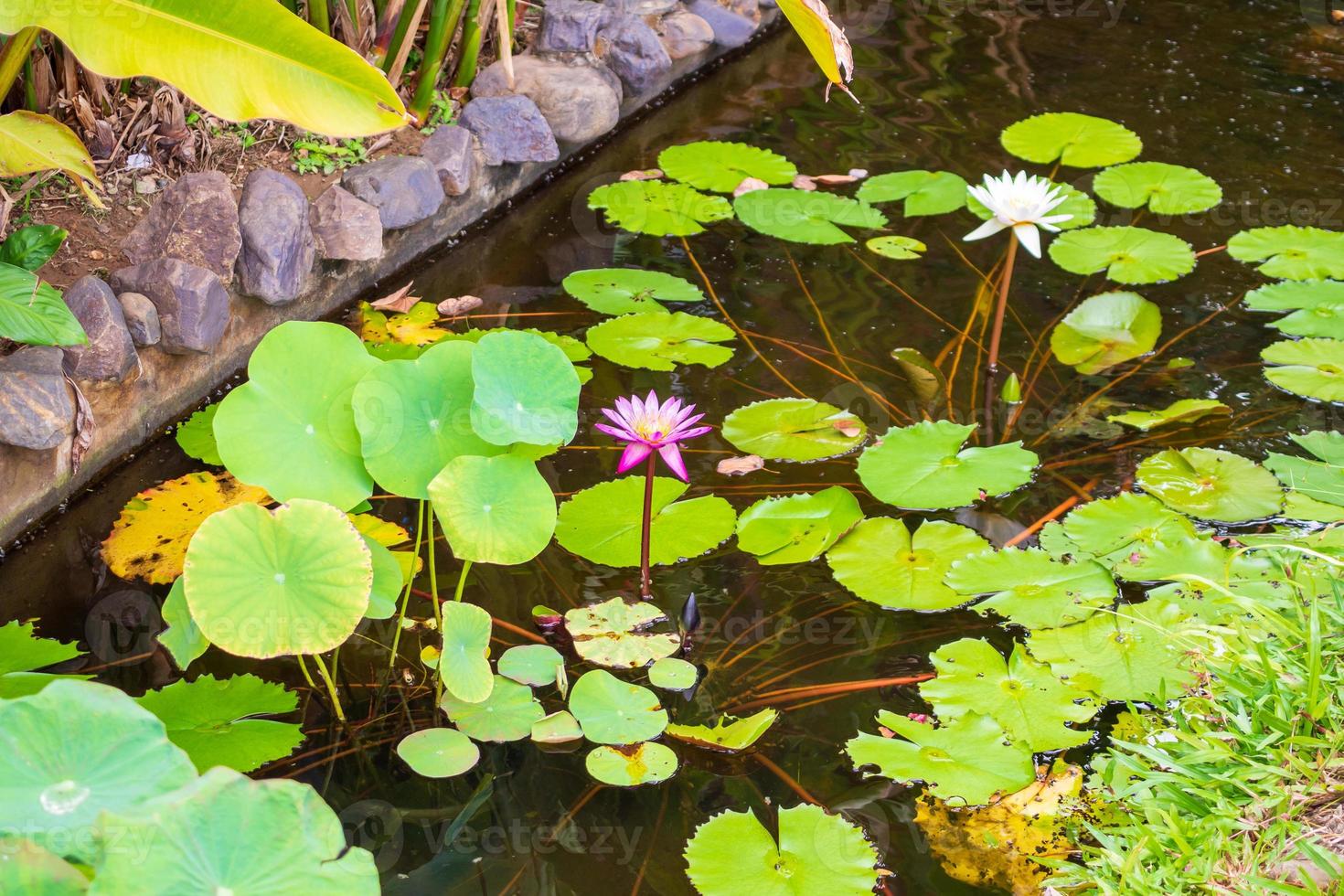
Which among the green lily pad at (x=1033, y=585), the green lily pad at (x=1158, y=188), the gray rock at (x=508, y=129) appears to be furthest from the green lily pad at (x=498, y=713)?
the green lily pad at (x=1158, y=188)

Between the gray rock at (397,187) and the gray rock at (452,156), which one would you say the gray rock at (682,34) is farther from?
the gray rock at (397,187)

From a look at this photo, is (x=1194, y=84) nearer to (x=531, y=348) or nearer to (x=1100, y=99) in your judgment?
(x=1100, y=99)

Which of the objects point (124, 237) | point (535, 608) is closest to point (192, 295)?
point (124, 237)

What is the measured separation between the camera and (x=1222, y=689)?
1674mm

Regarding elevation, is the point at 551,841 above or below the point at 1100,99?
below

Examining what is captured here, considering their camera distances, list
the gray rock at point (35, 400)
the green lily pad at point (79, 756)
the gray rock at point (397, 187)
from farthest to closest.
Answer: the gray rock at point (397, 187) → the gray rock at point (35, 400) → the green lily pad at point (79, 756)

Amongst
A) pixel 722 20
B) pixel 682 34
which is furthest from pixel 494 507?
pixel 722 20

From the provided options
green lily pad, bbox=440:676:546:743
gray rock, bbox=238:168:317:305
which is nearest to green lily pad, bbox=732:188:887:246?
gray rock, bbox=238:168:317:305

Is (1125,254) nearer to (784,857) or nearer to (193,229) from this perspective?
(784,857)

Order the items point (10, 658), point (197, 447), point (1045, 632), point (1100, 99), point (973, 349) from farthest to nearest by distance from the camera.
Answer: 1. point (1100, 99)
2. point (973, 349)
3. point (197, 447)
4. point (1045, 632)
5. point (10, 658)

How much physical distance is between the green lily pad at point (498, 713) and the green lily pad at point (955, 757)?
1.62 ft

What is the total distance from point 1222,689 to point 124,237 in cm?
226

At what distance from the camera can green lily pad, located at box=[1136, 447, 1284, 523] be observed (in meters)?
2.17

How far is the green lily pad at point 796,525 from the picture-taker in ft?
6.79
